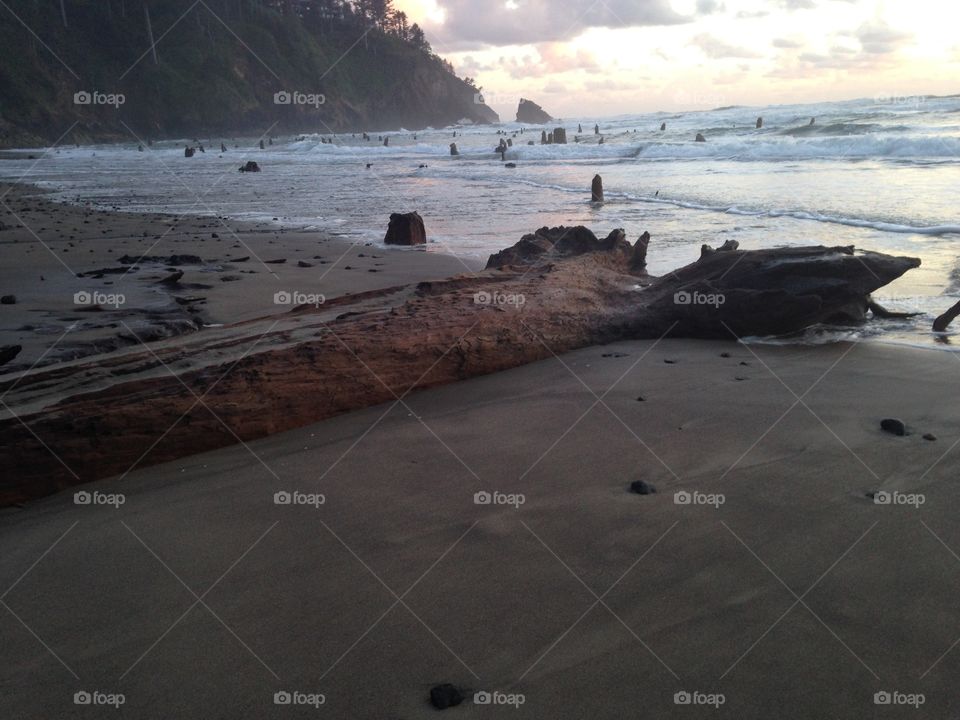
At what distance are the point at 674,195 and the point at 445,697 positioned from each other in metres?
15.2

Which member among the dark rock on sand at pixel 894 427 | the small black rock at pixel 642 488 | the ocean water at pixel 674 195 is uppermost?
the ocean water at pixel 674 195

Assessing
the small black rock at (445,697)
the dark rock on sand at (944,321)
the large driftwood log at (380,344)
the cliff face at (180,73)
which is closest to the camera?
the small black rock at (445,697)

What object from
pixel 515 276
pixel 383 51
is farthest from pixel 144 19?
pixel 515 276

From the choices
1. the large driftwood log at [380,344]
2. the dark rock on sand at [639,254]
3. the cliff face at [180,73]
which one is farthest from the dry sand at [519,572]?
the cliff face at [180,73]

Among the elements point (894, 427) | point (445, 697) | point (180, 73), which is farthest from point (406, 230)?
point (180, 73)

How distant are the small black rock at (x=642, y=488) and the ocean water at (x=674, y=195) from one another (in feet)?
9.18

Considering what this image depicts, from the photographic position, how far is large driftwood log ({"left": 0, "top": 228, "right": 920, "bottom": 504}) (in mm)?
3484

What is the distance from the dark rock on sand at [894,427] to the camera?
144 inches

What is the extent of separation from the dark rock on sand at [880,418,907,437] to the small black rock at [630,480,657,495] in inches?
54.4

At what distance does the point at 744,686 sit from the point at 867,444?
75.3 inches

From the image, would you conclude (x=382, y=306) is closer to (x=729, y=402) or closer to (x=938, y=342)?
(x=729, y=402)

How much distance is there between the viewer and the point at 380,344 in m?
4.42

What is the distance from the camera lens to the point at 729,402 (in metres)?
4.21

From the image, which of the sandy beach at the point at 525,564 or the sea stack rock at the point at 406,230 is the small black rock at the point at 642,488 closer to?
the sandy beach at the point at 525,564
